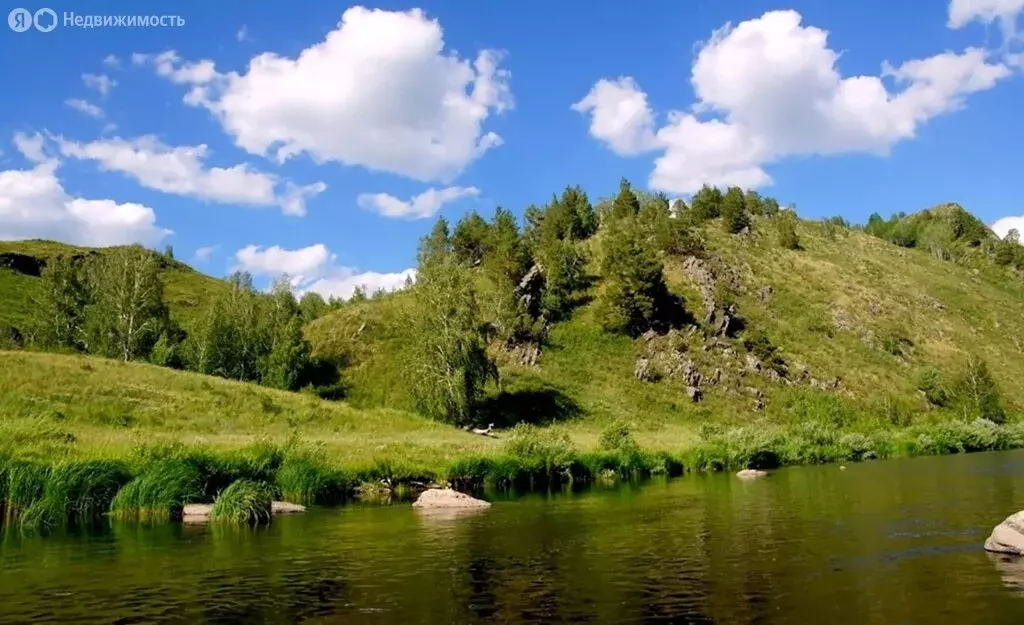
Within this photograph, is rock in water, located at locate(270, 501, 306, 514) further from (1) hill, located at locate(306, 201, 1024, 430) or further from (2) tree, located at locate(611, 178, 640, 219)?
(2) tree, located at locate(611, 178, 640, 219)

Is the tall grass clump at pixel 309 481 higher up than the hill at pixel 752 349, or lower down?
lower down

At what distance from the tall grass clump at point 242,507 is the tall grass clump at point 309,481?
6650mm

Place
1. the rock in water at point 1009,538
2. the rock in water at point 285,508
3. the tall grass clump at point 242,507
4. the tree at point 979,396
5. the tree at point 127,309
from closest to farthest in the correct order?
1. the rock in water at point 1009,538
2. the tall grass clump at point 242,507
3. the rock in water at point 285,508
4. the tree at point 127,309
5. the tree at point 979,396

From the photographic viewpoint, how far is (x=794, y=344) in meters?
129

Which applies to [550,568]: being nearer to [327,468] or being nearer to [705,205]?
[327,468]

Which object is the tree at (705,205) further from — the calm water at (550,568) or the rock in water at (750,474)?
the calm water at (550,568)

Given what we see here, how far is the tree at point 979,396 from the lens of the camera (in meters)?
112

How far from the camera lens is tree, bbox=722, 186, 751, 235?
16512cm

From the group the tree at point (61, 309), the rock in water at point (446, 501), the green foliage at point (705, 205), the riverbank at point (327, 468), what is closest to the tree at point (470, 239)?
the green foliage at point (705, 205)

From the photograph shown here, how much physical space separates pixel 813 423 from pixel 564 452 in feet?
116

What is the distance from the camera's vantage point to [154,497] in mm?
37656

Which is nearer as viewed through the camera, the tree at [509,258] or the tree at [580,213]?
the tree at [509,258]

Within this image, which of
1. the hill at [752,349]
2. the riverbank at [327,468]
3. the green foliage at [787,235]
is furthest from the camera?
the green foliage at [787,235]

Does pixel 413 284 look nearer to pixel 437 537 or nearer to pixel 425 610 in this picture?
pixel 437 537
